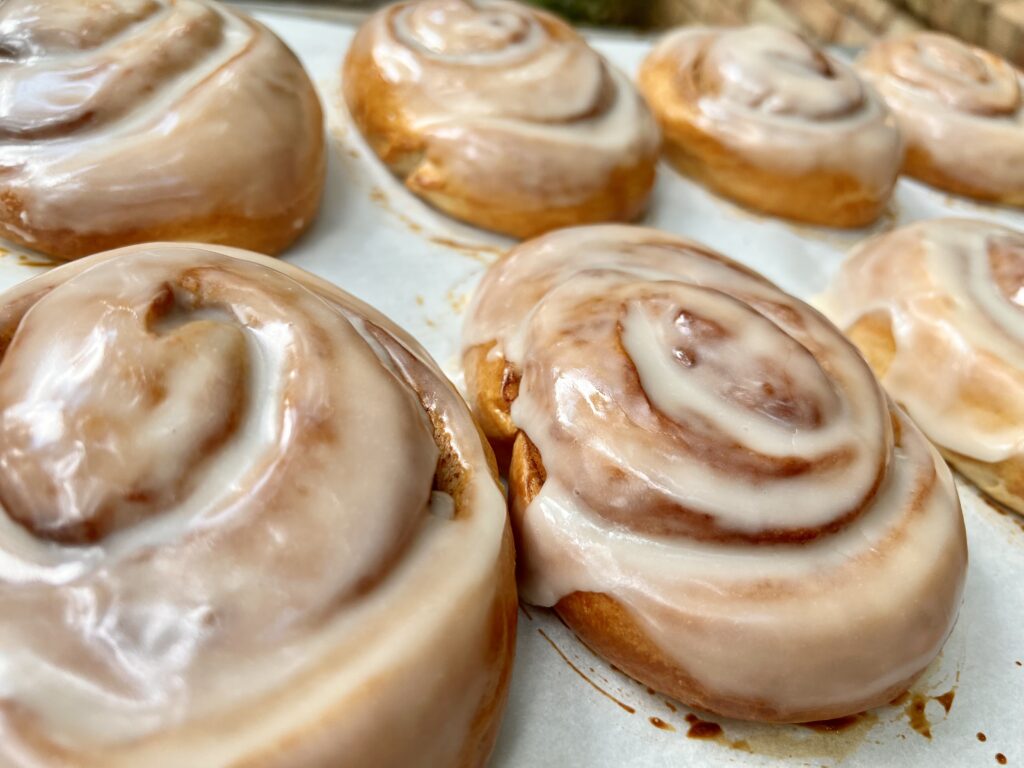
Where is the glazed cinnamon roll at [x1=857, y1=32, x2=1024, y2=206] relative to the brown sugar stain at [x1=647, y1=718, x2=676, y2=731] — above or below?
above

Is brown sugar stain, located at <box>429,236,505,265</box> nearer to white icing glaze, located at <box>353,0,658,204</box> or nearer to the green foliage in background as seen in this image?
white icing glaze, located at <box>353,0,658,204</box>

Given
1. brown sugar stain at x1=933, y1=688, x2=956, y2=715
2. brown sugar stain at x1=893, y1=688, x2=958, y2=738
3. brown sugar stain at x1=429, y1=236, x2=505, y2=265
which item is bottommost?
brown sugar stain at x1=933, y1=688, x2=956, y2=715

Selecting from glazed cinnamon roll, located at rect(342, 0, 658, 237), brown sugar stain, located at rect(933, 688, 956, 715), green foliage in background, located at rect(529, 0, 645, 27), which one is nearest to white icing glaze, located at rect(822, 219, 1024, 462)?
brown sugar stain, located at rect(933, 688, 956, 715)

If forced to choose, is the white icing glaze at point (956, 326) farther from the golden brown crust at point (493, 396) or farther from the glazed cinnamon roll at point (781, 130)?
the golden brown crust at point (493, 396)

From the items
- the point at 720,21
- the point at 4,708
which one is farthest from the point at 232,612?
the point at 720,21

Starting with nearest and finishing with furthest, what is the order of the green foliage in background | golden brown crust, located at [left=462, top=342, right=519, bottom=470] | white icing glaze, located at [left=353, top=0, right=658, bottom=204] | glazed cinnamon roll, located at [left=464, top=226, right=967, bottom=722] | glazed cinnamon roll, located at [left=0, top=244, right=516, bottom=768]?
glazed cinnamon roll, located at [left=0, top=244, right=516, bottom=768], glazed cinnamon roll, located at [left=464, top=226, right=967, bottom=722], golden brown crust, located at [left=462, top=342, right=519, bottom=470], white icing glaze, located at [left=353, top=0, right=658, bottom=204], the green foliage in background

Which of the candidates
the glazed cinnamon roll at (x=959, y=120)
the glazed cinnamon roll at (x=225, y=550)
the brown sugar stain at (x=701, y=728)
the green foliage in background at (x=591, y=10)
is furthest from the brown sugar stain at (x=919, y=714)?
the green foliage in background at (x=591, y=10)

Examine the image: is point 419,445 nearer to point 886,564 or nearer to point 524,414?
point 524,414
